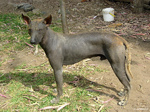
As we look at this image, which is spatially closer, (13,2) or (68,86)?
(68,86)

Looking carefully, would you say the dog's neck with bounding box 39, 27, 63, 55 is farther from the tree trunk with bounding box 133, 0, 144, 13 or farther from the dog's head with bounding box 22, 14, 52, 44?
the tree trunk with bounding box 133, 0, 144, 13

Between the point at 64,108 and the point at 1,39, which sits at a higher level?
the point at 1,39

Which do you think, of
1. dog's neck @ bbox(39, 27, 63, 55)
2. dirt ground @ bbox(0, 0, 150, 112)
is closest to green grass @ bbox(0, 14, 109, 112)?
dirt ground @ bbox(0, 0, 150, 112)

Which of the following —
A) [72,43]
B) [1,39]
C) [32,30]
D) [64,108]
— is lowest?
[64,108]

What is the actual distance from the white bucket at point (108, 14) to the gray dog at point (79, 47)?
222 inches

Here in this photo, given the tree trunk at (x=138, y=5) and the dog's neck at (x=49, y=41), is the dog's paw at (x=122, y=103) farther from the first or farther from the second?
the tree trunk at (x=138, y=5)

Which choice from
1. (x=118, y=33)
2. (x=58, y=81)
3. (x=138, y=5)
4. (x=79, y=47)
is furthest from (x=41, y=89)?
(x=138, y=5)

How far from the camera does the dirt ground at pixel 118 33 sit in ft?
13.4

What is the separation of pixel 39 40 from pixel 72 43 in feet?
2.57

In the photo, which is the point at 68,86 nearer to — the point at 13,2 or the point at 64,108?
the point at 64,108

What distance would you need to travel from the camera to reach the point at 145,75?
15.6ft

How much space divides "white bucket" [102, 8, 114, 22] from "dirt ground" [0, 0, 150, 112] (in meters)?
0.28

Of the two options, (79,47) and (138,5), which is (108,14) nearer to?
(138,5)

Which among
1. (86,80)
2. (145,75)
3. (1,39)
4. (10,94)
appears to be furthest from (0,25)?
(145,75)
